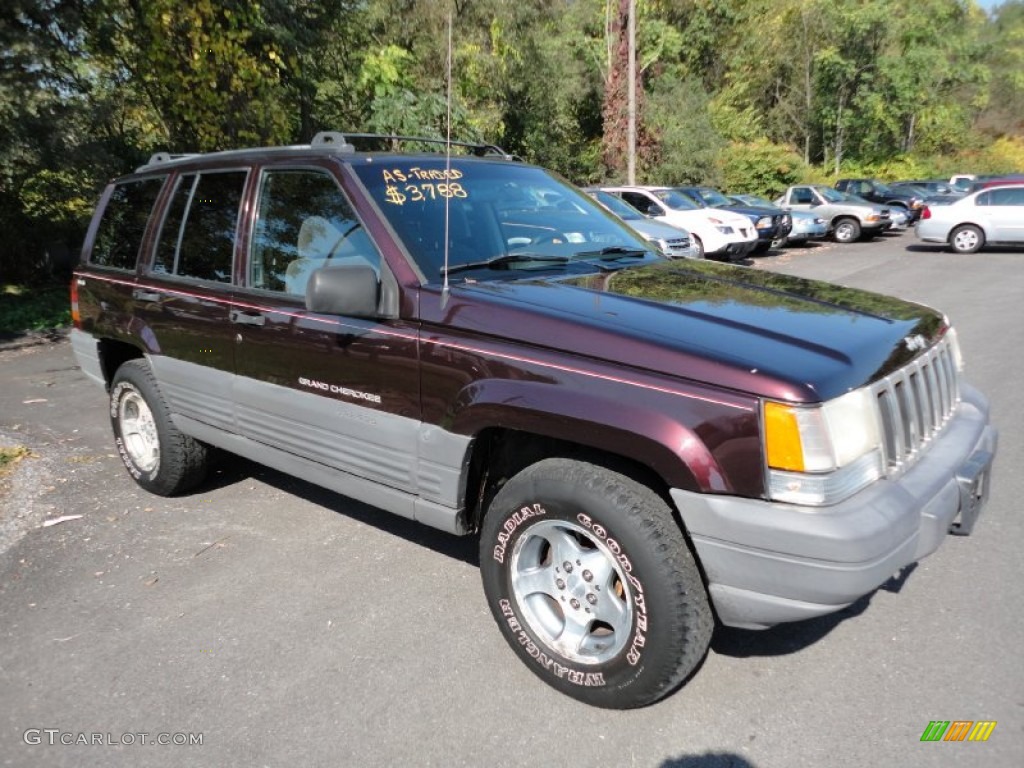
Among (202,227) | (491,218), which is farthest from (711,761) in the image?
(202,227)

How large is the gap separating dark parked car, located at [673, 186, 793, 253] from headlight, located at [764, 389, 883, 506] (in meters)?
15.2

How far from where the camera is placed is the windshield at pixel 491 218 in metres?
3.34

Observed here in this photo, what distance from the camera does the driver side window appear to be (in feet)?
11.2

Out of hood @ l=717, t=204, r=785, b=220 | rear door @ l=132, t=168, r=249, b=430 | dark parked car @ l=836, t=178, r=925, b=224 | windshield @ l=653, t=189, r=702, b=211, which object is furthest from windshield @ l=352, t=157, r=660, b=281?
dark parked car @ l=836, t=178, r=925, b=224

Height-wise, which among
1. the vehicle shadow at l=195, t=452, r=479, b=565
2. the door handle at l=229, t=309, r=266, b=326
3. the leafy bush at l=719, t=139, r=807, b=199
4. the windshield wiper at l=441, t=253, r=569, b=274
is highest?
the leafy bush at l=719, t=139, r=807, b=199

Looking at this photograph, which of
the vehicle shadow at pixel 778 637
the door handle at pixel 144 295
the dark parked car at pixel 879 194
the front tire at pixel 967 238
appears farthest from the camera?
the dark parked car at pixel 879 194

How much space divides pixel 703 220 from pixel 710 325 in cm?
1364

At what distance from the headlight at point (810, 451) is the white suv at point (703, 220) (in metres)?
13.1

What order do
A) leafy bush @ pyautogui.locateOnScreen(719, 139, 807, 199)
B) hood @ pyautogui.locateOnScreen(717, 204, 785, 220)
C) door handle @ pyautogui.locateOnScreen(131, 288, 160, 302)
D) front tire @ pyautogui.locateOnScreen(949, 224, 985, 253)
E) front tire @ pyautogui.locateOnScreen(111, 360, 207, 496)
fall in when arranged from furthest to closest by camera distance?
leafy bush @ pyautogui.locateOnScreen(719, 139, 807, 199) → front tire @ pyautogui.locateOnScreen(949, 224, 985, 253) → hood @ pyautogui.locateOnScreen(717, 204, 785, 220) → front tire @ pyautogui.locateOnScreen(111, 360, 207, 496) → door handle @ pyautogui.locateOnScreen(131, 288, 160, 302)

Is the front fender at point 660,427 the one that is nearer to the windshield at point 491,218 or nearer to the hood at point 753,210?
the windshield at point 491,218

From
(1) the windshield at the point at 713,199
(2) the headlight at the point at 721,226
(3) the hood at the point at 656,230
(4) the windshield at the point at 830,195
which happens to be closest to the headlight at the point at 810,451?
(3) the hood at the point at 656,230

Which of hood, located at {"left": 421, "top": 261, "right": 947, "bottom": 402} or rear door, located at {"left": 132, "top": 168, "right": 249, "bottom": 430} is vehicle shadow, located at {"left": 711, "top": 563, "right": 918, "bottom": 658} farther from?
rear door, located at {"left": 132, "top": 168, "right": 249, "bottom": 430}

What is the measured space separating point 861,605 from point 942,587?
434 millimetres

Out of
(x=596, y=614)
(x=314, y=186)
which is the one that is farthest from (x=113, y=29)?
(x=596, y=614)
